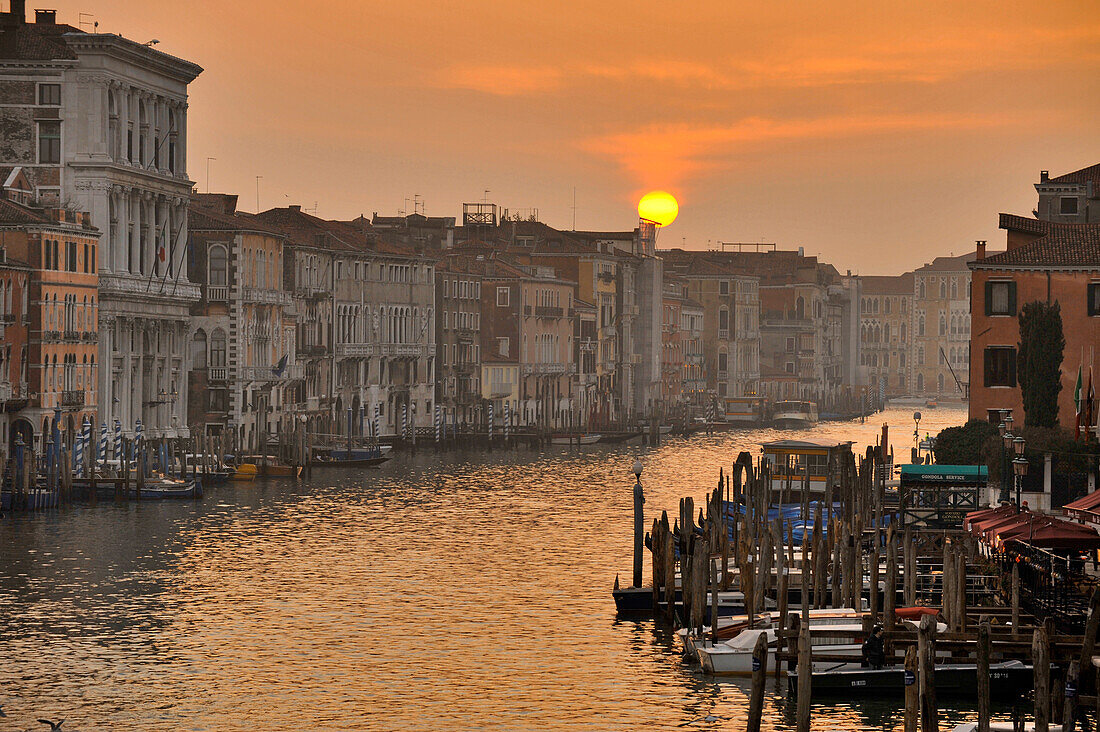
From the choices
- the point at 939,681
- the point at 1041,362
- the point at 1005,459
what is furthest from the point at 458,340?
the point at 939,681

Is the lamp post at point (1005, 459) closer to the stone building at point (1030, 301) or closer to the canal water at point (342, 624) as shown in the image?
the canal water at point (342, 624)

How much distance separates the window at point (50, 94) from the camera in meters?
66.9

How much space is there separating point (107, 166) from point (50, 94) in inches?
122

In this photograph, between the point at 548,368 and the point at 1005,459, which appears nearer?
the point at 1005,459

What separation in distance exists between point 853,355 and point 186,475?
13435cm

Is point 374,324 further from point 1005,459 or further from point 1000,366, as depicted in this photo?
point 1005,459

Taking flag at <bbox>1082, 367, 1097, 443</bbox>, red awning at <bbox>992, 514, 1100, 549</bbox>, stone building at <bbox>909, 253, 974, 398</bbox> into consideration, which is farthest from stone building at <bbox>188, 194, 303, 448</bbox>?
stone building at <bbox>909, 253, 974, 398</bbox>

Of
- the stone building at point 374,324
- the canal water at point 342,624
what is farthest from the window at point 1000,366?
the stone building at point 374,324

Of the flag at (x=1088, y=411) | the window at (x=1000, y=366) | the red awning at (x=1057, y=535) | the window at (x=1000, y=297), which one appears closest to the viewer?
the red awning at (x=1057, y=535)

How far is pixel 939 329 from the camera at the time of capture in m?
193

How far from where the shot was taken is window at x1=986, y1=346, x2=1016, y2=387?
50.9 meters

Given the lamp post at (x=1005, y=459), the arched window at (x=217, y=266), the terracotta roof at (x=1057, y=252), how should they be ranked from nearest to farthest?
the lamp post at (x=1005, y=459) → the terracotta roof at (x=1057, y=252) → the arched window at (x=217, y=266)

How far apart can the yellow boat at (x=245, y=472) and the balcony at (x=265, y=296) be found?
34.9 ft

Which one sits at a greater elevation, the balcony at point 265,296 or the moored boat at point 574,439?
the balcony at point 265,296
